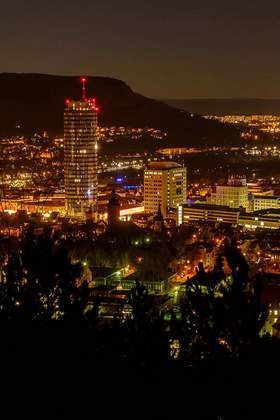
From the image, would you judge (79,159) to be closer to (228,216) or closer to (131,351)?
(228,216)

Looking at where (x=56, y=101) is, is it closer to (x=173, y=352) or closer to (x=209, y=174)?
(x=209, y=174)

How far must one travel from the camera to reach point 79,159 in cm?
3297

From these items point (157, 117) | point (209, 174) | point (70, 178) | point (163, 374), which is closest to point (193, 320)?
point (163, 374)

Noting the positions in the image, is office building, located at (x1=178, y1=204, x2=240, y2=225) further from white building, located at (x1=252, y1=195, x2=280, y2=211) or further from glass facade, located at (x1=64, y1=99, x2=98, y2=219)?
glass facade, located at (x1=64, y1=99, x2=98, y2=219)

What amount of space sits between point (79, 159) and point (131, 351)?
27386mm

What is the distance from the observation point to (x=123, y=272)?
18547mm

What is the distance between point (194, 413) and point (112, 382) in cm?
66

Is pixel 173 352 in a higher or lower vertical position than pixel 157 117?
lower

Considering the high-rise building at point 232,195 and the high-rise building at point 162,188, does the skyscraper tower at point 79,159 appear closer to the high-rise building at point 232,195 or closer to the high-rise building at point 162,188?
the high-rise building at point 162,188

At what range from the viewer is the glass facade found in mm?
32781

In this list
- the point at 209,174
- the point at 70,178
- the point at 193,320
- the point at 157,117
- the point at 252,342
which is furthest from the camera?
the point at 157,117

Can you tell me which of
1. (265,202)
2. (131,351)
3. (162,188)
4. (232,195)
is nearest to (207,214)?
(232,195)

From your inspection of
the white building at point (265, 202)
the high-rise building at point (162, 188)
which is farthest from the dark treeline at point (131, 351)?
the white building at point (265, 202)

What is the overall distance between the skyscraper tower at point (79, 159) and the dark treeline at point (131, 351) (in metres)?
25.7
